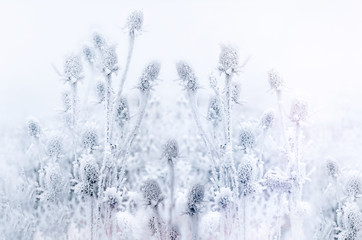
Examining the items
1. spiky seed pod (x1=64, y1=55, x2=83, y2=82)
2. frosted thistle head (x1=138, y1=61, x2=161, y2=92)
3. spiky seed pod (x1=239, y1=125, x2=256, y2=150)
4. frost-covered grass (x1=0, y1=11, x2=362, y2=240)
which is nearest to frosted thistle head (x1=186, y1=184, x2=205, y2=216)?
frost-covered grass (x1=0, y1=11, x2=362, y2=240)

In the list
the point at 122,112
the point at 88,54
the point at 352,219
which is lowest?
the point at 352,219

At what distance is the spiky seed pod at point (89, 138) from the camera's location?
1.03 meters

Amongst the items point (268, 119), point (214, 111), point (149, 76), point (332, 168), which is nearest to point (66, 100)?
point (149, 76)

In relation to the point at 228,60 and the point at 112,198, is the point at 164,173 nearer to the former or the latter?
the point at 112,198

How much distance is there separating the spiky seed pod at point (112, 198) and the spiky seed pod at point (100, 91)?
0.61ft

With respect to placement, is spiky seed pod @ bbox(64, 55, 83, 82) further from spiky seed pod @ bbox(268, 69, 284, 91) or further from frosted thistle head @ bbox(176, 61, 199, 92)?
spiky seed pod @ bbox(268, 69, 284, 91)

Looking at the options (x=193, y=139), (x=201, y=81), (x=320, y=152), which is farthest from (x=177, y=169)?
(x=320, y=152)

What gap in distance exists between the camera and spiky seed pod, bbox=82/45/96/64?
103cm

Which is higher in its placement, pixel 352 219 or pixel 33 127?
pixel 33 127

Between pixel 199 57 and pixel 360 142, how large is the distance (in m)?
0.38

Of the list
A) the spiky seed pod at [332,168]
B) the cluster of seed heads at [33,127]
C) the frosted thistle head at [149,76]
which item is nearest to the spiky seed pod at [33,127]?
the cluster of seed heads at [33,127]

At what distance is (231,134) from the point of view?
1.04 metres

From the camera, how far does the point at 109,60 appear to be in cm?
102

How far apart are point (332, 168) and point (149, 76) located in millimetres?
418
